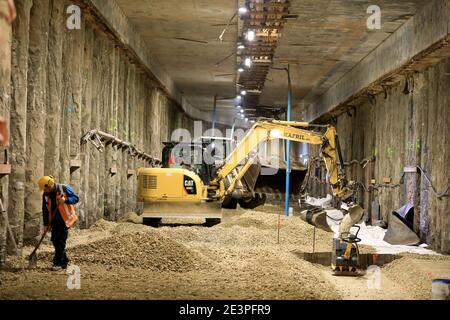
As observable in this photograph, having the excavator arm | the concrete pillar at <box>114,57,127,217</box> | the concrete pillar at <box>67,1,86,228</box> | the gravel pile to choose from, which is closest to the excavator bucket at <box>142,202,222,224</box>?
the excavator arm

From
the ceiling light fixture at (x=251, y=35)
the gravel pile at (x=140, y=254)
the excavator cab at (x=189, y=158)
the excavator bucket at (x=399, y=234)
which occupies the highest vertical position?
the ceiling light fixture at (x=251, y=35)

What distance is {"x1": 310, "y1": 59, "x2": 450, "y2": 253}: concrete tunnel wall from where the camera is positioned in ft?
43.5

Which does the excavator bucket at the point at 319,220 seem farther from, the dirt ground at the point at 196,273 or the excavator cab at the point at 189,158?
the excavator cab at the point at 189,158

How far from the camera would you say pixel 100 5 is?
13.1 m

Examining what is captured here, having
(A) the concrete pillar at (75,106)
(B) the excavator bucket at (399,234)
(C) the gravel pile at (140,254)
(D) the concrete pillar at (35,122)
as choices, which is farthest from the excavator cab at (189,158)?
(D) the concrete pillar at (35,122)

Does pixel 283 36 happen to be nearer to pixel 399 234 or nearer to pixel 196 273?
pixel 399 234

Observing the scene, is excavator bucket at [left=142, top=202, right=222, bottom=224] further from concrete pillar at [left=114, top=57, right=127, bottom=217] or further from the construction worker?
the construction worker

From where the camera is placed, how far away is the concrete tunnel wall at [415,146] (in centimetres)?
1327

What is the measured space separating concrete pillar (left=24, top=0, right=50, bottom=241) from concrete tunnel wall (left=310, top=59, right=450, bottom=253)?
9.06 m

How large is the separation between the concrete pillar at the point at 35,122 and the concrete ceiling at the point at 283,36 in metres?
5.23

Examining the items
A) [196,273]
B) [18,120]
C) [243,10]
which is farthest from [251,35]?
[196,273]

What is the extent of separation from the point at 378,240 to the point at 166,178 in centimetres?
616

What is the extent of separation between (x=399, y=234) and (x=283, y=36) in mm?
7101

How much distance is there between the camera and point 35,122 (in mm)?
10016
